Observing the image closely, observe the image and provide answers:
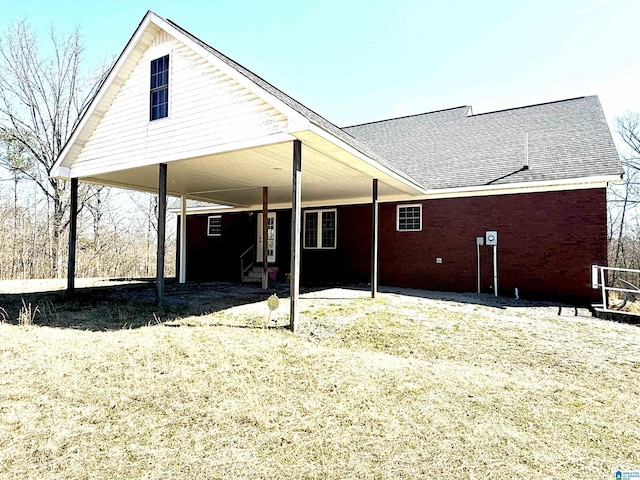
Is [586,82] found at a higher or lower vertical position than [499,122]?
higher

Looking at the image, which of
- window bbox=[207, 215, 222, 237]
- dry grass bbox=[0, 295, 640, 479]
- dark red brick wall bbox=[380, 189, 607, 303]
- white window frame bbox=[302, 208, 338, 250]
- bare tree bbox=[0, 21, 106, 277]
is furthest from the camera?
bare tree bbox=[0, 21, 106, 277]

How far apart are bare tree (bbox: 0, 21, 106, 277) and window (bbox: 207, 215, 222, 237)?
7624 millimetres

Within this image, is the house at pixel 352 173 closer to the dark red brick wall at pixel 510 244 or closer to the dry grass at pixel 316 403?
the dark red brick wall at pixel 510 244

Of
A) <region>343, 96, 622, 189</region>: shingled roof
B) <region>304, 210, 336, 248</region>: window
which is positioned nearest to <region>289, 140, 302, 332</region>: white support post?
<region>343, 96, 622, 189</region>: shingled roof

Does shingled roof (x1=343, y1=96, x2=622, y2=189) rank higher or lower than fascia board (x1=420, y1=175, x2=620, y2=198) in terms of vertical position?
higher

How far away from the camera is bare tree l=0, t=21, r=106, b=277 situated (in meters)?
16.9

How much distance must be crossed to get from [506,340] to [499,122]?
10.3 m

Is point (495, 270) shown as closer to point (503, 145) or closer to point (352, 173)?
point (503, 145)

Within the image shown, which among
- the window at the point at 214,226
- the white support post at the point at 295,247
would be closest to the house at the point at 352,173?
the white support post at the point at 295,247

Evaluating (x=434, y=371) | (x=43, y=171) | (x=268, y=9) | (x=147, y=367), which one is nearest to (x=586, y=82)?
(x=268, y=9)

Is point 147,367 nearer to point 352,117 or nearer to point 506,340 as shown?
point 506,340

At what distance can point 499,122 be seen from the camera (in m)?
13.0

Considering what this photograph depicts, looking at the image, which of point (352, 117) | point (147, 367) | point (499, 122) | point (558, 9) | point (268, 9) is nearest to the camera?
point (147, 367)

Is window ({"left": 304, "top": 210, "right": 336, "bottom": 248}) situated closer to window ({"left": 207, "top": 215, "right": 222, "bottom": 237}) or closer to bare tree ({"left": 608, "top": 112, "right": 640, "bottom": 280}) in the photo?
window ({"left": 207, "top": 215, "right": 222, "bottom": 237})
